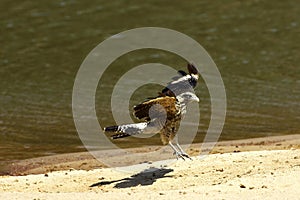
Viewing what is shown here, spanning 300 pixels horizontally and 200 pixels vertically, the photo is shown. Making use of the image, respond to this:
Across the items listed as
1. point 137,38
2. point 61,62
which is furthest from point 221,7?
point 61,62

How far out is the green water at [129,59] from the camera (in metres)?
14.0

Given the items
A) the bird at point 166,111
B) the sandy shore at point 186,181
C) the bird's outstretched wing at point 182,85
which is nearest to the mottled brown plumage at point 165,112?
the bird at point 166,111

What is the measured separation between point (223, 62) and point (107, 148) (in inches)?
223

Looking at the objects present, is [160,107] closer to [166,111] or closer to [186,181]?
[166,111]

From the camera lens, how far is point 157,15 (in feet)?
70.3

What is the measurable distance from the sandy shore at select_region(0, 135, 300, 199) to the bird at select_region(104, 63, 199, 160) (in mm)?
567

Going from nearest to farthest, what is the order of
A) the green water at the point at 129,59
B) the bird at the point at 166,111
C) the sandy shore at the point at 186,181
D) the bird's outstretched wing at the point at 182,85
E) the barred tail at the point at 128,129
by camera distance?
the sandy shore at the point at 186,181
the barred tail at the point at 128,129
the bird at the point at 166,111
the bird's outstretched wing at the point at 182,85
the green water at the point at 129,59

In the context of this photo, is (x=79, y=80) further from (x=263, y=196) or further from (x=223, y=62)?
(x=263, y=196)

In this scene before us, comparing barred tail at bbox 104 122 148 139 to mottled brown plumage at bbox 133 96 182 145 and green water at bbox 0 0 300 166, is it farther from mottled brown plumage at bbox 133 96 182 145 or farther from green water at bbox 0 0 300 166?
green water at bbox 0 0 300 166

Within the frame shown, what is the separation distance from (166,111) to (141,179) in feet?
3.22

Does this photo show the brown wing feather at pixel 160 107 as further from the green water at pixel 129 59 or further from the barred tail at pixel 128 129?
the green water at pixel 129 59

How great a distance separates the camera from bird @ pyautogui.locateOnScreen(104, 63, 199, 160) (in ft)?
32.9

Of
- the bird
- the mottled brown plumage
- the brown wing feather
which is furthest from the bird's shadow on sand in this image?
the brown wing feather

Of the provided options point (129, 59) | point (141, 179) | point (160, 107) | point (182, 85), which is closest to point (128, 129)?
point (160, 107)
